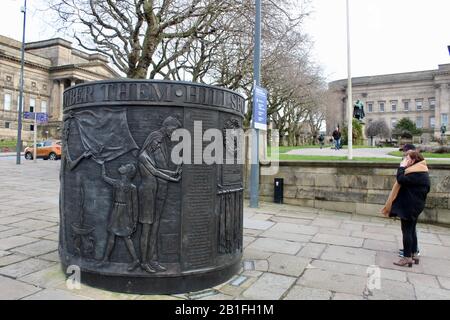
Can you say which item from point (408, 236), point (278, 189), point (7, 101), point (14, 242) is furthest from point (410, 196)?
point (7, 101)

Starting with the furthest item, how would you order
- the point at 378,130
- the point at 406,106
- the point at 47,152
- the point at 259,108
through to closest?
the point at 406,106, the point at 378,130, the point at 47,152, the point at 259,108

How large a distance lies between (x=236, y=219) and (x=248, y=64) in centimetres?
1530

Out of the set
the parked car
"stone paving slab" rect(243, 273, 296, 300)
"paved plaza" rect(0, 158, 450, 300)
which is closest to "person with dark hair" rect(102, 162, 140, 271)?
"paved plaza" rect(0, 158, 450, 300)

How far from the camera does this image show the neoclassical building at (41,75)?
68.0 meters

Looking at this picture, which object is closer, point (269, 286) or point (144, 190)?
point (144, 190)

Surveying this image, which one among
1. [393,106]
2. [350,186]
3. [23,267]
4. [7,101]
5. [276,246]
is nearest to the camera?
[23,267]

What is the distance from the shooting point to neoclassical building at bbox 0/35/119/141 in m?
68.0

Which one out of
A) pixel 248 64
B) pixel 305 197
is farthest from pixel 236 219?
pixel 248 64

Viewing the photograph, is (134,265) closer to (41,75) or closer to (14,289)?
(14,289)

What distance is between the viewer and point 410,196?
5188mm

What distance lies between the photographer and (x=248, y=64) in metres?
18.8

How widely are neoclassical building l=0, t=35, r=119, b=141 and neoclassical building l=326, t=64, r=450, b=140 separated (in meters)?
60.2

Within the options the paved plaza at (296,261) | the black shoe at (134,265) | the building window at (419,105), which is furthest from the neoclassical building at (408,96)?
the black shoe at (134,265)

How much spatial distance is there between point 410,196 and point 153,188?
145 inches
